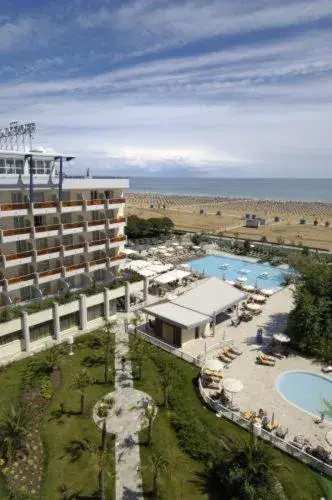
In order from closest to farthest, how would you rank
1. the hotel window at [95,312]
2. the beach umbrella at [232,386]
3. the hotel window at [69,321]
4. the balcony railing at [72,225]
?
the beach umbrella at [232,386] < the hotel window at [69,321] < the balcony railing at [72,225] < the hotel window at [95,312]

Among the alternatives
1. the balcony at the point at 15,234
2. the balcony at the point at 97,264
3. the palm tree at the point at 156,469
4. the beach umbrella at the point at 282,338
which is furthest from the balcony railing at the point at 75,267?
the palm tree at the point at 156,469

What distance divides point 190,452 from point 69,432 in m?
7.73

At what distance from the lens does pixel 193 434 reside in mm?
23953

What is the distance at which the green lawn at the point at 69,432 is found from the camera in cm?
→ 2044

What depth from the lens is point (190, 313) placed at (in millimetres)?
37719

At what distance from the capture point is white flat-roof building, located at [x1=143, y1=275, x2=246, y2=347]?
118ft

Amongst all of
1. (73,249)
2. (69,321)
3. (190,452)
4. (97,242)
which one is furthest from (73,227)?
(190,452)

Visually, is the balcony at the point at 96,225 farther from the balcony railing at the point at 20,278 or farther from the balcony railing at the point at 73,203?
the balcony railing at the point at 20,278

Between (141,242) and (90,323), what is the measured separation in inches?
1493

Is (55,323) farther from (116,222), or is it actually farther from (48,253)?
(116,222)

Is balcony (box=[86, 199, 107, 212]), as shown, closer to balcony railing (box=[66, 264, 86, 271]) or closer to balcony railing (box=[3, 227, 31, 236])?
balcony railing (box=[66, 264, 86, 271])

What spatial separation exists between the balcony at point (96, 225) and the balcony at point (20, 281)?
805cm

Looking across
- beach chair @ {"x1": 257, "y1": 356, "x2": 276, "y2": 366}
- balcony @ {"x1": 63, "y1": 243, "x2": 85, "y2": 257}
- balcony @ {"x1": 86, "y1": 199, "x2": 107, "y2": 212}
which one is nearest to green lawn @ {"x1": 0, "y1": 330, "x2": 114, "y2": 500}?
balcony @ {"x1": 63, "y1": 243, "x2": 85, "y2": 257}

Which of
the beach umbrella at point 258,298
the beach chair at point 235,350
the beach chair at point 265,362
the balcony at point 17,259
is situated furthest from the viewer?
the beach umbrella at point 258,298
